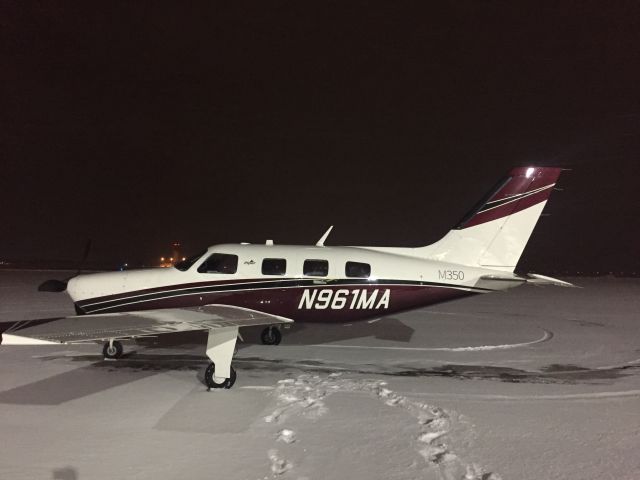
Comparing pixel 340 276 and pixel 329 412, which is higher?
pixel 340 276

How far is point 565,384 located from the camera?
26.4ft

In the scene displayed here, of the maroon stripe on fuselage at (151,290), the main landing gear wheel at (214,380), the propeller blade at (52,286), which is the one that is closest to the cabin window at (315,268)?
the maroon stripe on fuselage at (151,290)

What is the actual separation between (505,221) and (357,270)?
3.45 metres

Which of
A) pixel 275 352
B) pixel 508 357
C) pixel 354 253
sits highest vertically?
pixel 354 253

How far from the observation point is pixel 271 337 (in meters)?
11.1

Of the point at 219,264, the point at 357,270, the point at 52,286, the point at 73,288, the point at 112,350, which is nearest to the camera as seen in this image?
the point at 112,350

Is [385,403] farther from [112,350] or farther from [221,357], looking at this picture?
[112,350]

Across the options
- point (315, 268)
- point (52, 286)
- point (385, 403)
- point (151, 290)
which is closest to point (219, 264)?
point (151, 290)

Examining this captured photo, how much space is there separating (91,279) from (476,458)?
810 centimetres

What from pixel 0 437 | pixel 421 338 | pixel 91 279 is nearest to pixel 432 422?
pixel 0 437

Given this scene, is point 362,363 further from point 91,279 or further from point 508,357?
point 91,279

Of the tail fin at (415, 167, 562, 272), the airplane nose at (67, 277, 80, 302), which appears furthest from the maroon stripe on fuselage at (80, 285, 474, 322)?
the tail fin at (415, 167, 562, 272)

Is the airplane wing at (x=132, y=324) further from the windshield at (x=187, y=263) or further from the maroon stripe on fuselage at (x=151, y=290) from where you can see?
the windshield at (x=187, y=263)

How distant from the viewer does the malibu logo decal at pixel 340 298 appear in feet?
31.8
